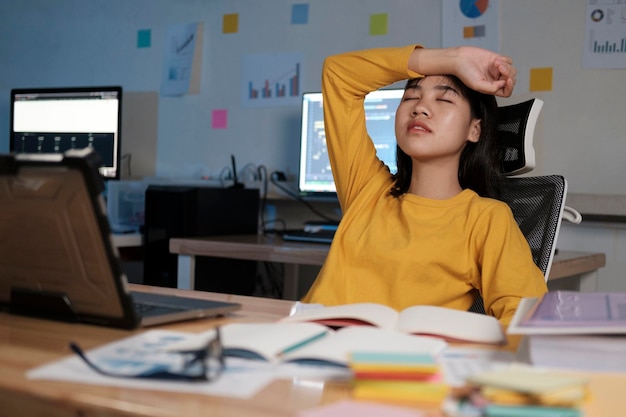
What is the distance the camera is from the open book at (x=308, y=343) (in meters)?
0.81

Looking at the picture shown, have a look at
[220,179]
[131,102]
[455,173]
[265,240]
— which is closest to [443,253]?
[455,173]

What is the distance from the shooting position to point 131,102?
3.32 metres

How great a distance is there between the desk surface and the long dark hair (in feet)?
1.36

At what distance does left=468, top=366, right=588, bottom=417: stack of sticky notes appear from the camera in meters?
0.62

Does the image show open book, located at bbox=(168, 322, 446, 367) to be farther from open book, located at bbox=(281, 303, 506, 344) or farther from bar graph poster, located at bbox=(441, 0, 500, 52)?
bar graph poster, located at bbox=(441, 0, 500, 52)

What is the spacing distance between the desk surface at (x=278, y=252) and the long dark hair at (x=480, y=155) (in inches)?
16.3

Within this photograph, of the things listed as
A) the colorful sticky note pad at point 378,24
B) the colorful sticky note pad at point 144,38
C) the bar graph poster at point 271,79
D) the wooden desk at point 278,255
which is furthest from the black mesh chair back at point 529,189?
the colorful sticky note pad at point 144,38

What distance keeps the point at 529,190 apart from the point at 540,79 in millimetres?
805

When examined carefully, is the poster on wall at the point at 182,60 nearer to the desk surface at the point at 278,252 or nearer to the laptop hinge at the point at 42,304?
the desk surface at the point at 278,252

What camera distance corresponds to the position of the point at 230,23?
3.06 meters

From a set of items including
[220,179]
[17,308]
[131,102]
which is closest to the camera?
[17,308]

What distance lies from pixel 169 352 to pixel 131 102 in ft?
8.65

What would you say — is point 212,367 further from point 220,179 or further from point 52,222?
point 220,179

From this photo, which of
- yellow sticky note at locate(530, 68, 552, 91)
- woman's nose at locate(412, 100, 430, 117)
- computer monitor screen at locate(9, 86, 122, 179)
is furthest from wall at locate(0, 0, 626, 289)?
woman's nose at locate(412, 100, 430, 117)
